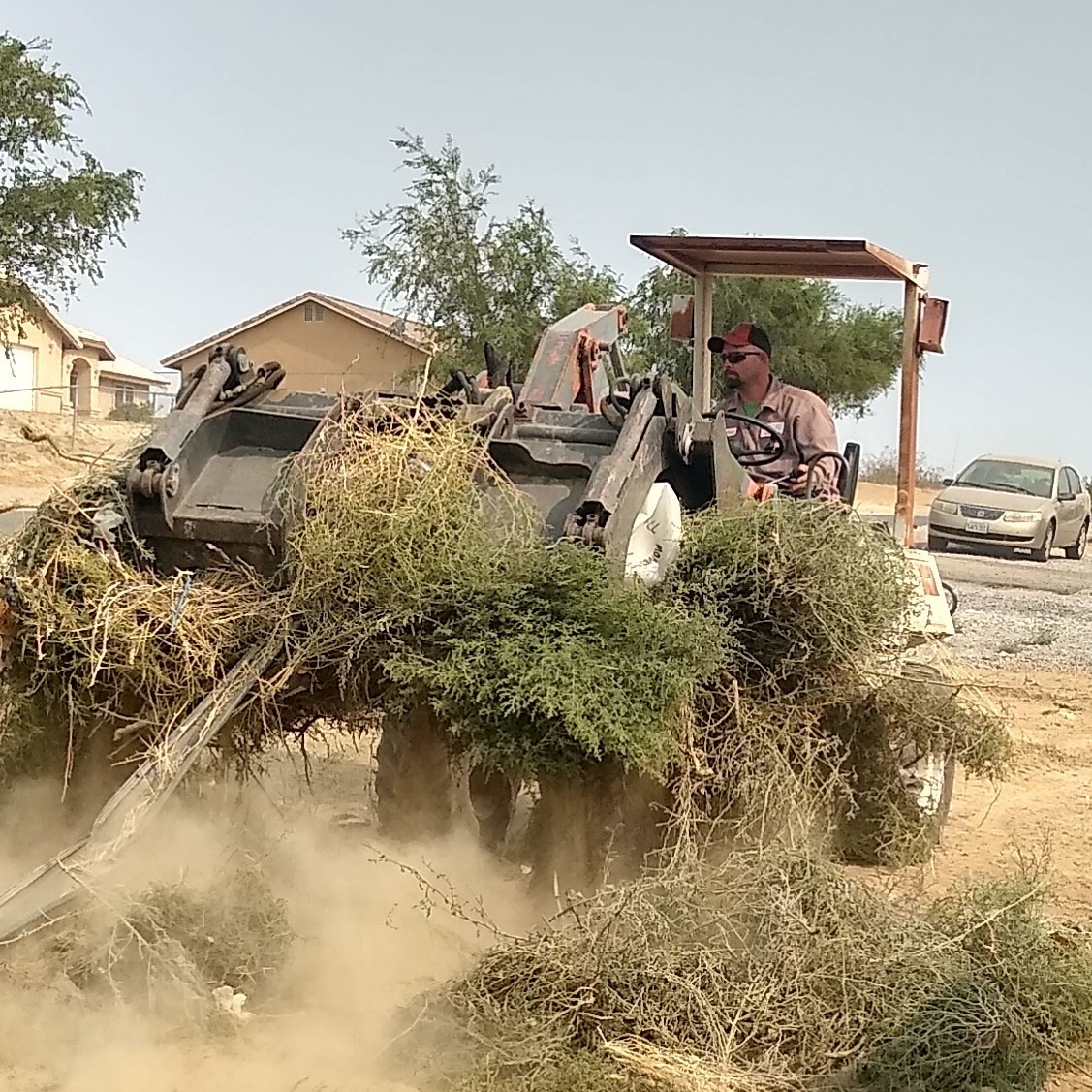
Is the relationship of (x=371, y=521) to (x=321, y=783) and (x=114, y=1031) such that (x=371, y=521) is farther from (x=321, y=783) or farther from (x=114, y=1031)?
(x=321, y=783)

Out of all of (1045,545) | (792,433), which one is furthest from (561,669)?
(1045,545)

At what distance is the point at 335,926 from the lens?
193 inches

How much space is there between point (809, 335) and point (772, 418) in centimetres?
1957

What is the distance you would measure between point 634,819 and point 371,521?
1315 millimetres

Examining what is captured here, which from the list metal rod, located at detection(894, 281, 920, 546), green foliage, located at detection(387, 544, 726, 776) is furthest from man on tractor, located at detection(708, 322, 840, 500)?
green foliage, located at detection(387, 544, 726, 776)

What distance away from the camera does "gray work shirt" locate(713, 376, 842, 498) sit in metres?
6.83

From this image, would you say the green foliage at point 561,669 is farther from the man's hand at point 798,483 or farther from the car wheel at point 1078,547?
the car wheel at point 1078,547

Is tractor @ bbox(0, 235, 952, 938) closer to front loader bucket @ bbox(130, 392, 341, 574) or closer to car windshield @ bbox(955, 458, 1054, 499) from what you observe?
front loader bucket @ bbox(130, 392, 341, 574)

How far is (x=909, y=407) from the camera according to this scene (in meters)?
7.84

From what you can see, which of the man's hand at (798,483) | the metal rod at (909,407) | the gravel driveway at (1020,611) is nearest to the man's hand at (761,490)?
the man's hand at (798,483)

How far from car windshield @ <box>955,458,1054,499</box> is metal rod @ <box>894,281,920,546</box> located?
14665 mm

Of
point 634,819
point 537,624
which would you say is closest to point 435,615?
point 537,624

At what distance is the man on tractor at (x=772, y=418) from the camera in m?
6.73

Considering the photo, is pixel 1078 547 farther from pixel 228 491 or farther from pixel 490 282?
pixel 228 491
